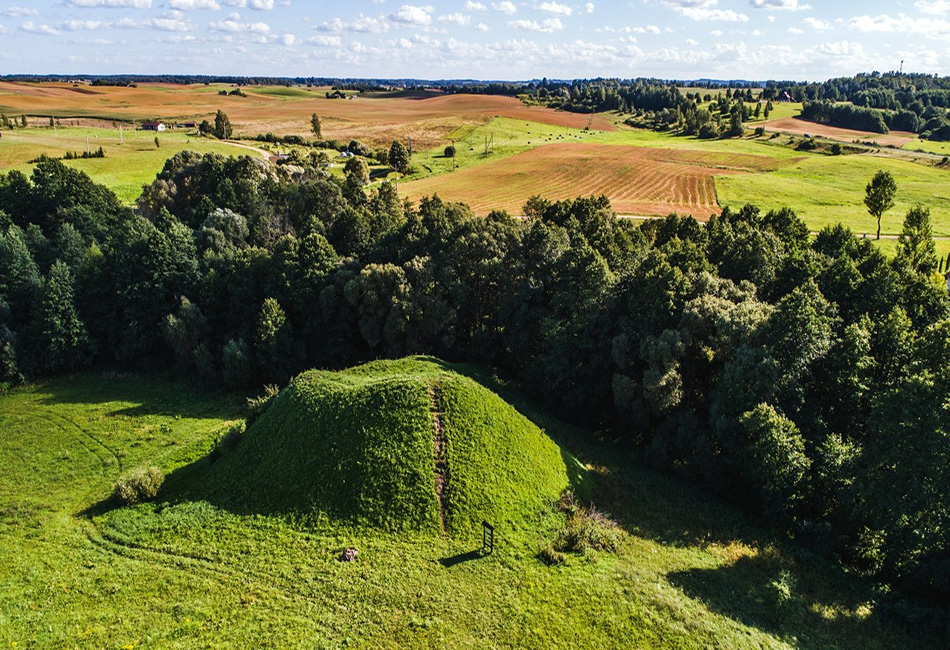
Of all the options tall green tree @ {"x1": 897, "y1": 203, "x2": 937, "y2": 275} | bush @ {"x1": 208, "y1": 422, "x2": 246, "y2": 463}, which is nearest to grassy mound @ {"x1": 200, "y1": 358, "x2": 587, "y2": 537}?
bush @ {"x1": 208, "y1": 422, "x2": 246, "y2": 463}

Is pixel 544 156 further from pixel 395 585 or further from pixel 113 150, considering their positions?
pixel 395 585

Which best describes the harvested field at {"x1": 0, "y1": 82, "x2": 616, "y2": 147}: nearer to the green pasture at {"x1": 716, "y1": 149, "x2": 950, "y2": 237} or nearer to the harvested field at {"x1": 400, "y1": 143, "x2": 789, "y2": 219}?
the harvested field at {"x1": 400, "y1": 143, "x2": 789, "y2": 219}

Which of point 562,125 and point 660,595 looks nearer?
point 660,595

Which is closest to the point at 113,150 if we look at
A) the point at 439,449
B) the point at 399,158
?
the point at 399,158

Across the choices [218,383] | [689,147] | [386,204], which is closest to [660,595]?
[218,383]

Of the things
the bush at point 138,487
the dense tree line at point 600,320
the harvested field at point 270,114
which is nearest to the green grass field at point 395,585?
the bush at point 138,487

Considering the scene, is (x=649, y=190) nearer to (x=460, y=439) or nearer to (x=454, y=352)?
(x=454, y=352)
